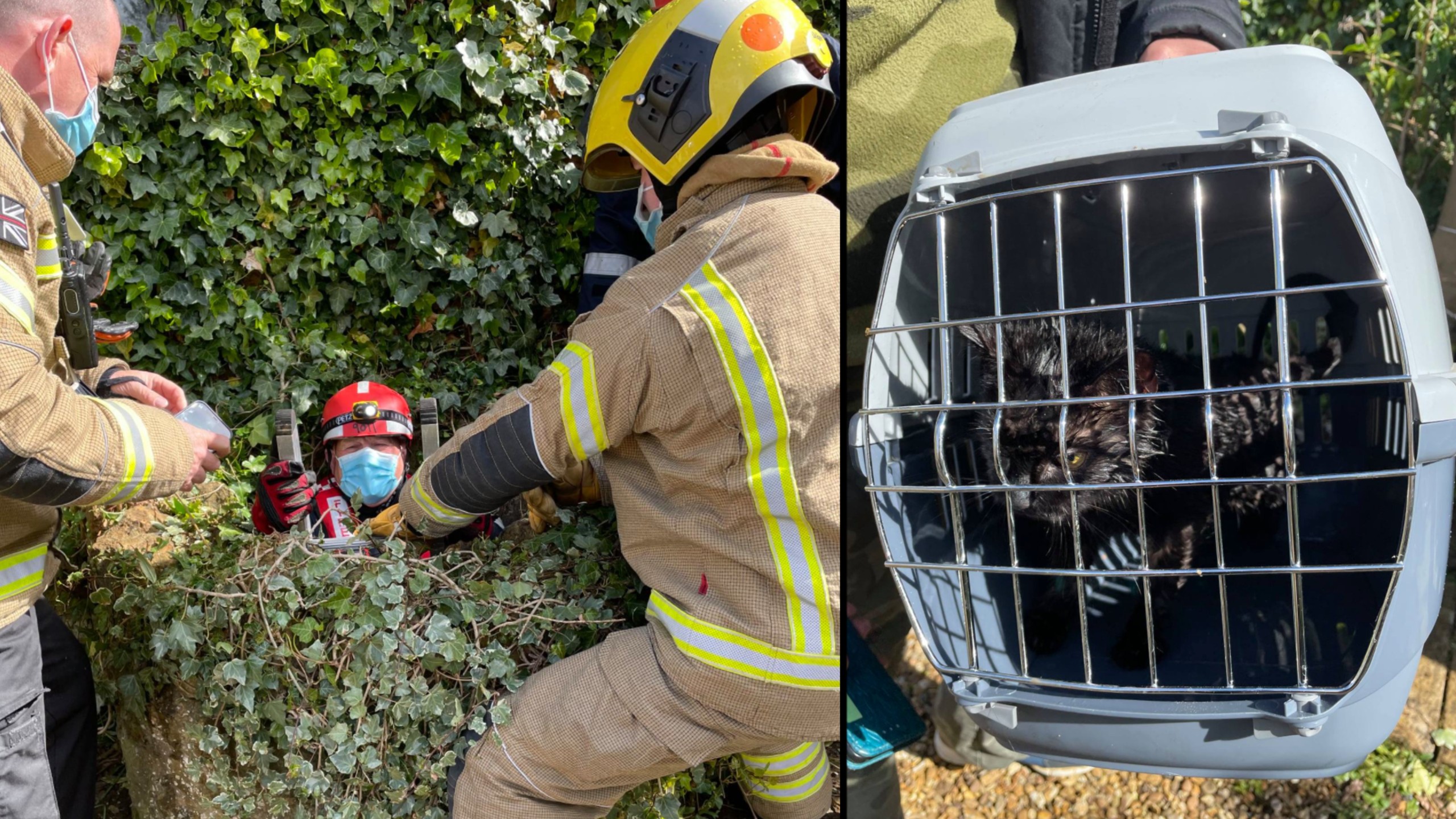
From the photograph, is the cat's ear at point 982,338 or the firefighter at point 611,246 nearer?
the cat's ear at point 982,338

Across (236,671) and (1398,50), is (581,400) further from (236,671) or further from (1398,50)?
(1398,50)

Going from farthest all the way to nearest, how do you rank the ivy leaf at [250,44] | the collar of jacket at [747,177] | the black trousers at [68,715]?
the ivy leaf at [250,44] < the black trousers at [68,715] < the collar of jacket at [747,177]

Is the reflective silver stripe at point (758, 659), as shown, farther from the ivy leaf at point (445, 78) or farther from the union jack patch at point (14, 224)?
the ivy leaf at point (445, 78)

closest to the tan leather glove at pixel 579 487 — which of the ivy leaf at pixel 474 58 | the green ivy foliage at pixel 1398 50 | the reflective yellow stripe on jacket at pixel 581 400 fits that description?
the reflective yellow stripe on jacket at pixel 581 400

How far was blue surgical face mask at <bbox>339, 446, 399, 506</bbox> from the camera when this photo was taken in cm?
344

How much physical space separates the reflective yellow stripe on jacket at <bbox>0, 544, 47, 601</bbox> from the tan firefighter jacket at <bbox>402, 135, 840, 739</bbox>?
119 centimetres

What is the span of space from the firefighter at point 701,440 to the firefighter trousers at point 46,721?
1072 mm

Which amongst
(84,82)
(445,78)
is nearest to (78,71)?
(84,82)

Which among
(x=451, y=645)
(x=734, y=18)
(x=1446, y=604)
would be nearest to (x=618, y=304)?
(x=734, y=18)

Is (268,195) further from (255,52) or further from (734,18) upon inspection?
(734,18)

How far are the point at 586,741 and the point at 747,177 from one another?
56.6 inches

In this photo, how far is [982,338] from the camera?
0.97m

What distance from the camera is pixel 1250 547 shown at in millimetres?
859

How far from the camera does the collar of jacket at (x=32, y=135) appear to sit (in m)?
2.22
